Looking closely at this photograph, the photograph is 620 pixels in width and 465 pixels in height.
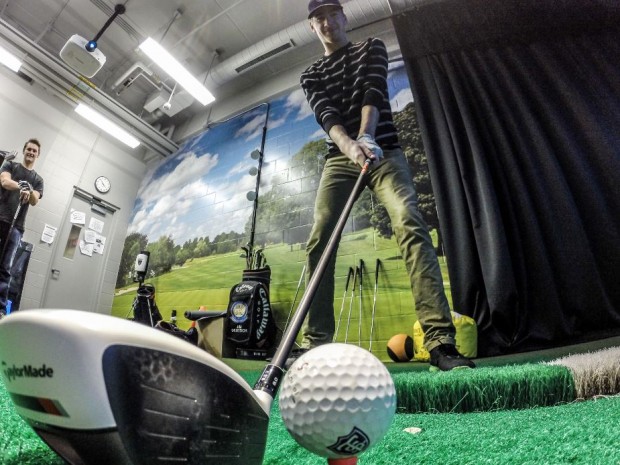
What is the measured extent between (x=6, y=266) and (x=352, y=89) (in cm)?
333

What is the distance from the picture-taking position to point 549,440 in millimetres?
795

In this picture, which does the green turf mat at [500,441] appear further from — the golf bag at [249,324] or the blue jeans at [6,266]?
the blue jeans at [6,266]

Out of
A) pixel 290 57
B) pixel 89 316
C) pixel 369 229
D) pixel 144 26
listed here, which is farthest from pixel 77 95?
pixel 89 316

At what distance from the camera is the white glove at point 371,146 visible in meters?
2.23

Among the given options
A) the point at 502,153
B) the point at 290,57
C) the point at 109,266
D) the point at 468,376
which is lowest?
the point at 468,376

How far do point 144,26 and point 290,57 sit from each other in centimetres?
227

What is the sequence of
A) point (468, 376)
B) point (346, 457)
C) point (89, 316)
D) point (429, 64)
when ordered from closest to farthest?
point (89, 316) < point (346, 457) < point (468, 376) < point (429, 64)

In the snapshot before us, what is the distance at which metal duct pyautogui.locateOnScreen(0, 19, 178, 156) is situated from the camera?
476 cm

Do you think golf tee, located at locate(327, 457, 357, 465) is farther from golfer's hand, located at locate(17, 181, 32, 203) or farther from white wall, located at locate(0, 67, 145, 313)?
white wall, located at locate(0, 67, 145, 313)

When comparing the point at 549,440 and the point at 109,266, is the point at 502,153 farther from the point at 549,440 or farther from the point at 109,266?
the point at 109,266

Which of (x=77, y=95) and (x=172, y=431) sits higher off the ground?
(x=77, y=95)

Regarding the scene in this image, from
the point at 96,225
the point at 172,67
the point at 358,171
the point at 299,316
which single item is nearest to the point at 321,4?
the point at 358,171

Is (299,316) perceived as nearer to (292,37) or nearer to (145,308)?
(145,308)

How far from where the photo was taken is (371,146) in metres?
2.25
